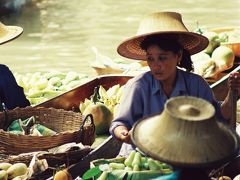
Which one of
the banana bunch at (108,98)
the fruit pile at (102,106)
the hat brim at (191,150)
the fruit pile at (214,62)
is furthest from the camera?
the fruit pile at (214,62)

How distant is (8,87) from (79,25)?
7338 mm

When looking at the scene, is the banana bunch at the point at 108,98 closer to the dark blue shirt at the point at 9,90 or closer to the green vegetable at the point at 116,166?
the dark blue shirt at the point at 9,90

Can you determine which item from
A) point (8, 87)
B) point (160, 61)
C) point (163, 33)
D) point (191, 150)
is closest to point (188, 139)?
point (191, 150)

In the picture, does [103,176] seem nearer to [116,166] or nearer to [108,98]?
[116,166]

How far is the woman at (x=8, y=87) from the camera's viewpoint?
12.6ft

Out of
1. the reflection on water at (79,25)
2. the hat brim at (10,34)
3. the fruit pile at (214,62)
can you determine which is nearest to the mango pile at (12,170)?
the hat brim at (10,34)

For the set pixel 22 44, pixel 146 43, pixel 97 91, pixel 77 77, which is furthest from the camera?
pixel 22 44

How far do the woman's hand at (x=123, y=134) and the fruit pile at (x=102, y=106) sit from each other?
4.44 ft

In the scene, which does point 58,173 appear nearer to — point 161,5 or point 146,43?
point 146,43

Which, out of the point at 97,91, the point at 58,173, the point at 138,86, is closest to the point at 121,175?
the point at 58,173

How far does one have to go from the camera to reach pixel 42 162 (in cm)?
303

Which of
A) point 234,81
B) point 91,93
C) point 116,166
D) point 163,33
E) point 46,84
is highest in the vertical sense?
point 163,33

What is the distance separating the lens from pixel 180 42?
318 centimetres

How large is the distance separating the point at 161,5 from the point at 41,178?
33.8 ft
